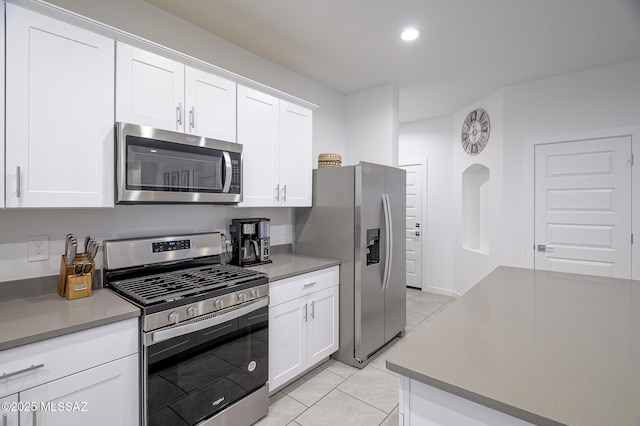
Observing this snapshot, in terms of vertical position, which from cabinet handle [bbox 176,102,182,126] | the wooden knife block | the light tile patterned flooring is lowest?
the light tile patterned flooring

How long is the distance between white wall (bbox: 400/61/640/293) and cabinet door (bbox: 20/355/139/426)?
3.94 m

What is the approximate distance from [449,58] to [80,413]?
3.61 metres

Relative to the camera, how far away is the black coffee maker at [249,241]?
2480mm

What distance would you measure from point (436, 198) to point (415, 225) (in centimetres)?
56

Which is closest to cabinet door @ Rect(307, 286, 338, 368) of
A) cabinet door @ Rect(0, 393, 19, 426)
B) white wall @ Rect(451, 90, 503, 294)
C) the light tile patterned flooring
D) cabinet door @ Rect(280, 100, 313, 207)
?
the light tile patterned flooring

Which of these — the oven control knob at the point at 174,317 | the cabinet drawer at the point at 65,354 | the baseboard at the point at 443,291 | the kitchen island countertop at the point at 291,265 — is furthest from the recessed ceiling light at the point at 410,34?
the baseboard at the point at 443,291

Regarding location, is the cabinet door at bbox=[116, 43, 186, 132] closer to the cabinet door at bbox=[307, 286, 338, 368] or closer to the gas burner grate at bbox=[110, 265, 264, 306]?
the gas burner grate at bbox=[110, 265, 264, 306]

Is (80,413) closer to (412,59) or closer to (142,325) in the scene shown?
(142,325)

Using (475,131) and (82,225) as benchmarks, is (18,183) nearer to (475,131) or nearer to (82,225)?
(82,225)

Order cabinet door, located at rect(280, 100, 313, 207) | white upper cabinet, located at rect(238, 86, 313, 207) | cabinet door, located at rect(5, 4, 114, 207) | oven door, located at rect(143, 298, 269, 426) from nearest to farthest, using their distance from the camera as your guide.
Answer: cabinet door, located at rect(5, 4, 114, 207) < oven door, located at rect(143, 298, 269, 426) < white upper cabinet, located at rect(238, 86, 313, 207) < cabinet door, located at rect(280, 100, 313, 207)

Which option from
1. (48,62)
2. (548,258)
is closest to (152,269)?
(48,62)

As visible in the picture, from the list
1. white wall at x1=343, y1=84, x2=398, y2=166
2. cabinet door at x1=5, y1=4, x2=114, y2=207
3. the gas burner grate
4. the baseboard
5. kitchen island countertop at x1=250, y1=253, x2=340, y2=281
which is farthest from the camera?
the baseboard

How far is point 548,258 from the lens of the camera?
3.50 m

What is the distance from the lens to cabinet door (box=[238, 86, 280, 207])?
7.70 feet
